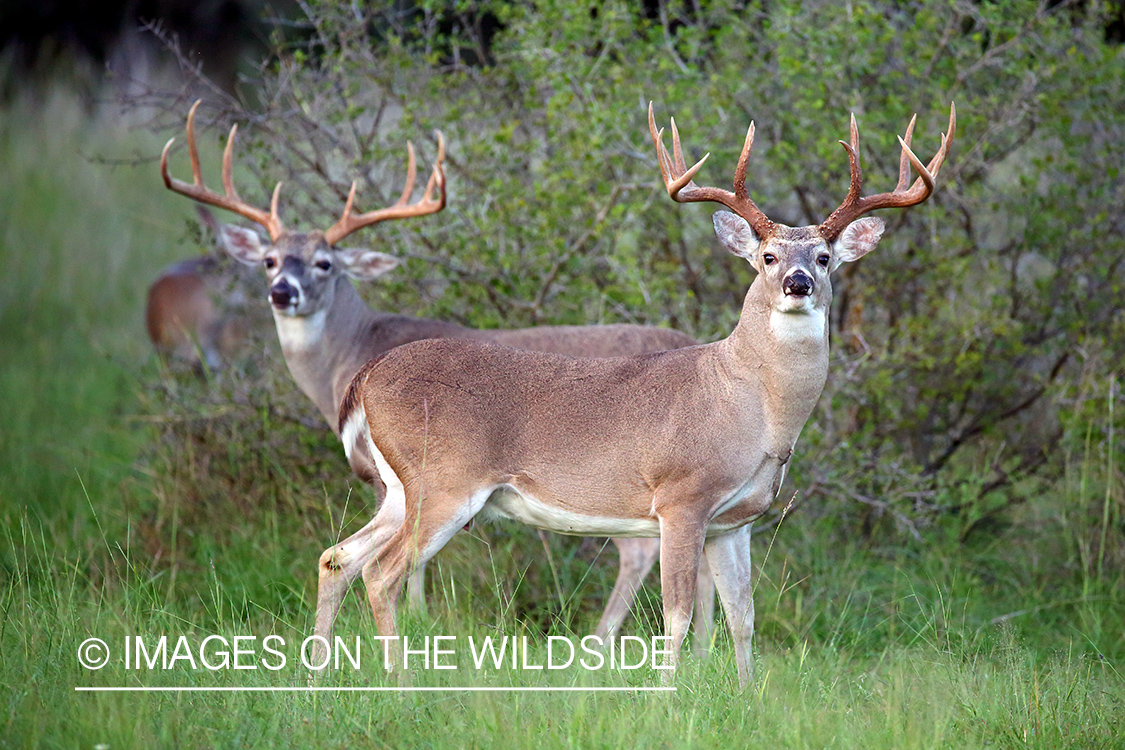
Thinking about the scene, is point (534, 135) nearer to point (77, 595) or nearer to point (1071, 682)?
point (77, 595)

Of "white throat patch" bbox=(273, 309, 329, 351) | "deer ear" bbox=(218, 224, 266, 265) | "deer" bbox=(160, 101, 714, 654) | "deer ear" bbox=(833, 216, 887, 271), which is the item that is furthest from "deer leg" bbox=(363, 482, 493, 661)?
"deer ear" bbox=(218, 224, 266, 265)

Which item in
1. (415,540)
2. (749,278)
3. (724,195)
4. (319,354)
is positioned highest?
(724,195)

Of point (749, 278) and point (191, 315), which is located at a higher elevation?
point (749, 278)

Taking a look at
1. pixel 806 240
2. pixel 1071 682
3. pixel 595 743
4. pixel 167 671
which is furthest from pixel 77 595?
pixel 1071 682

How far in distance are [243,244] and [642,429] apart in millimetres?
2916

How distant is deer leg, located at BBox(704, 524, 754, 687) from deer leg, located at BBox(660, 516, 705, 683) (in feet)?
1.14

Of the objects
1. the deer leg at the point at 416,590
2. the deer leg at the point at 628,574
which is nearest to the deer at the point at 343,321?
the deer leg at the point at 628,574

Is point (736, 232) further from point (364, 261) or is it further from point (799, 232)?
point (364, 261)

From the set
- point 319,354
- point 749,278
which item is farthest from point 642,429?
point 749,278

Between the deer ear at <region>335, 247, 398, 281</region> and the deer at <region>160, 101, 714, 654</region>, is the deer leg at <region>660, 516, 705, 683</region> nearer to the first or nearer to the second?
the deer at <region>160, 101, 714, 654</region>

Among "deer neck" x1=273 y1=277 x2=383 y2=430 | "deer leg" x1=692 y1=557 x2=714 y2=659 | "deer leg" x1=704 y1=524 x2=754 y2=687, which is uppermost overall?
"deer neck" x1=273 y1=277 x2=383 y2=430

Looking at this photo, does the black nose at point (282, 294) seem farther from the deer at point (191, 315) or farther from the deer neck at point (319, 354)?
the deer at point (191, 315)

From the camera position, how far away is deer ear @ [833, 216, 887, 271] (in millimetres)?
4629

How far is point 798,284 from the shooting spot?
13.9 ft
